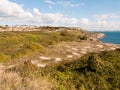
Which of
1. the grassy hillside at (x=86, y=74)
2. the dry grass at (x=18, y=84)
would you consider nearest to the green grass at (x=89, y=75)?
the grassy hillside at (x=86, y=74)

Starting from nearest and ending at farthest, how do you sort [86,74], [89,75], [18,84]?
[18,84], [89,75], [86,74]

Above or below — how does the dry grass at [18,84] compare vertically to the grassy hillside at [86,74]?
above

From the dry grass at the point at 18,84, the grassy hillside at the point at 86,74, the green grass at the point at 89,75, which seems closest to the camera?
the dry grass at the point at 18,84

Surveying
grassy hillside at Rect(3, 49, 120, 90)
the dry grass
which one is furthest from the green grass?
the dry grass

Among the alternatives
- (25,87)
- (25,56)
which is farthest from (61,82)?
(25,56)

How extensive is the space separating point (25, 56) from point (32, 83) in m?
14.3

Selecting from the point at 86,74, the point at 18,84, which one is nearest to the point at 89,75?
the point at 86,74

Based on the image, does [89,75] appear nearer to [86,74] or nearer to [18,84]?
[86,74]

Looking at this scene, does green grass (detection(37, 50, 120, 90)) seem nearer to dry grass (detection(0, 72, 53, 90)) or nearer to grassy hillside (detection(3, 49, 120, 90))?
grassy hillside (detection(3, 49, 120, 90))

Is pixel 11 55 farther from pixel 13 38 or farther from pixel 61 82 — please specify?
pixel 13 38

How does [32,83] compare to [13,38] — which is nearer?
[32,83]

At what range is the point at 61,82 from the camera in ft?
39.3

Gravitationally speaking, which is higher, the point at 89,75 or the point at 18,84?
the point at 18,84

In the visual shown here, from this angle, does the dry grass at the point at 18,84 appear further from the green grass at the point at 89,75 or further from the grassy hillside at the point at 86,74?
the green grass at the point at 89,75
